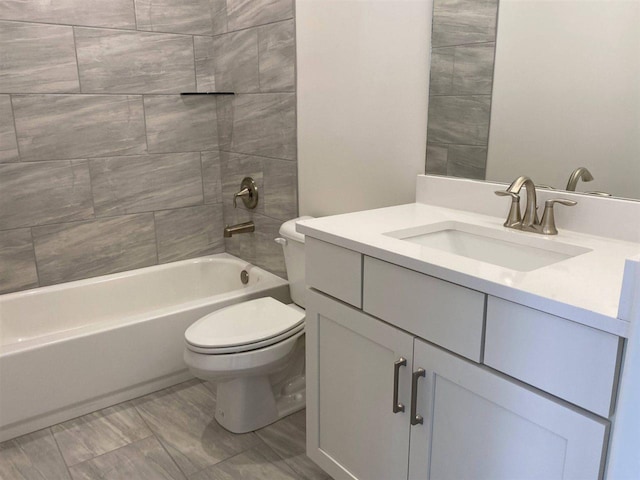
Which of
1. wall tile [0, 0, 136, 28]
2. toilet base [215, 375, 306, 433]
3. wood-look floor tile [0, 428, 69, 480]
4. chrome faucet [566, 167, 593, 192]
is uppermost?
wall tile [0, 0, 136, 28]

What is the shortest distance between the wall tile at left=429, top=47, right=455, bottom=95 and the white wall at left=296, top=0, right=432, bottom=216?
0.04 meters

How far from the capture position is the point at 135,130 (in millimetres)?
2795

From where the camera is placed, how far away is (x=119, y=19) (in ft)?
8.69

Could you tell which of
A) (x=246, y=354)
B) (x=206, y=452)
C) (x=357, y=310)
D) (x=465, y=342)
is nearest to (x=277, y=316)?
(x=246, y=354)

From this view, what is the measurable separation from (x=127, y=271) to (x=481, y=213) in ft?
6.34

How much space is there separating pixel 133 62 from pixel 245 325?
1.51m

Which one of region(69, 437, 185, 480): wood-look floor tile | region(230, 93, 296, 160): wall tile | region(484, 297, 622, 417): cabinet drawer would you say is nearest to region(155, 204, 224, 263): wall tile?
region(230, 93, 296, 160): wall tile

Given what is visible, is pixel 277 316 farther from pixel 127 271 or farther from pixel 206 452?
pixel 127 271

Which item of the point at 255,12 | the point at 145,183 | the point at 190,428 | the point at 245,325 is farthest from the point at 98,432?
the point at 255,12

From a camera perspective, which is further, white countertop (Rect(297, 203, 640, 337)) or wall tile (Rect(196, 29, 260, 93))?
wall tile (Rect(196, 29, 260, 93))

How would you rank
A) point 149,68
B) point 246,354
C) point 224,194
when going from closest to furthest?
point 246,354 < point 149,68 < point 224,194

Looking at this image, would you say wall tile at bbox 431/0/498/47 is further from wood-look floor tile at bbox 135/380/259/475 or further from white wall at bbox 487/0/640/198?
wood-look floor tile at bbox 135/380/259/475

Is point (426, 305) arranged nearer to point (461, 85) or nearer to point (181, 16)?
point (461, 85)

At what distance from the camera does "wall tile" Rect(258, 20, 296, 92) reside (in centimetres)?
244
